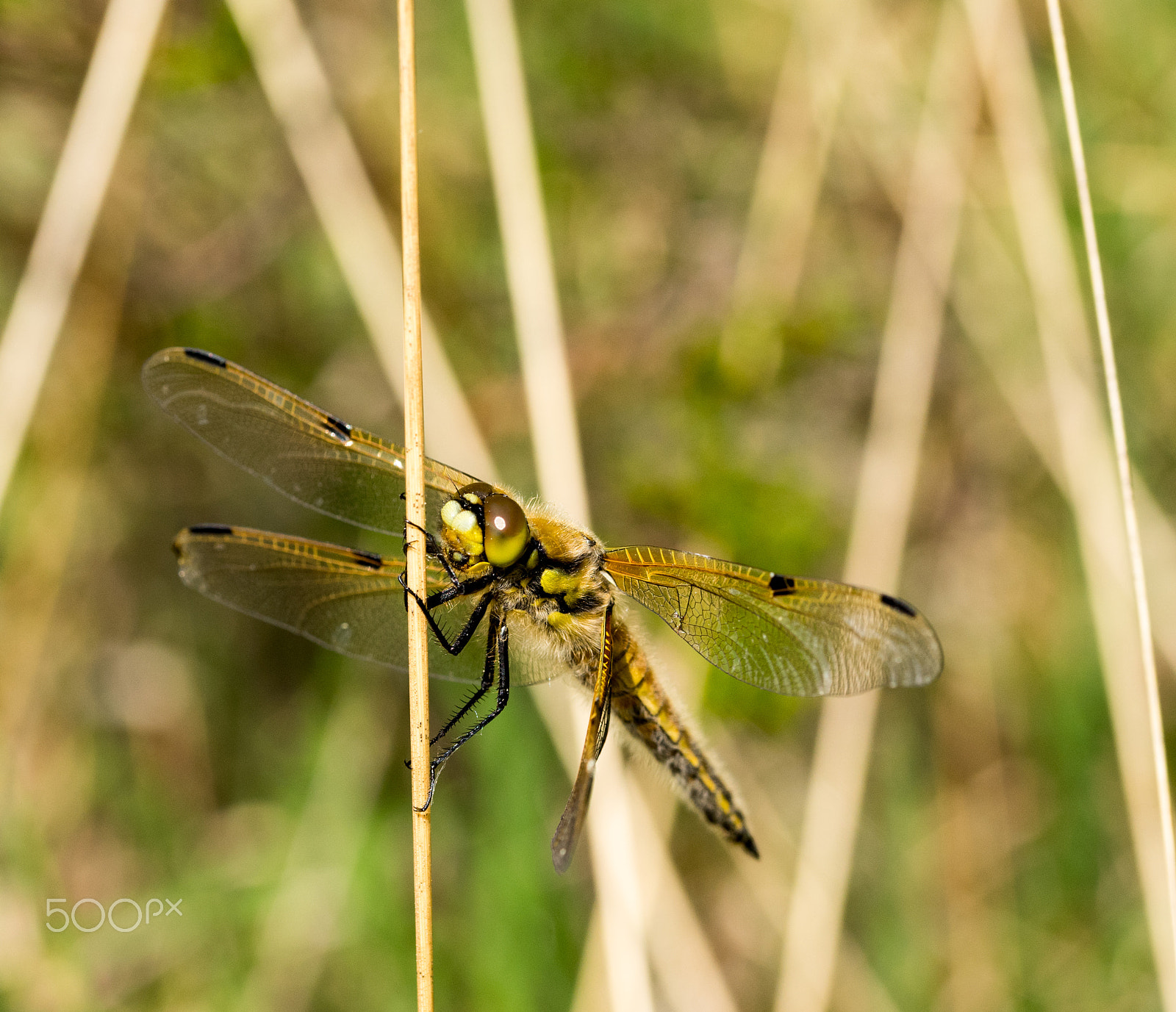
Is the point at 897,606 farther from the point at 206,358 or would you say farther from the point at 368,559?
the point at 206,358

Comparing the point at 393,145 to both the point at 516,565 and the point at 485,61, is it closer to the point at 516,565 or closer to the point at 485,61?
the point at 485,61

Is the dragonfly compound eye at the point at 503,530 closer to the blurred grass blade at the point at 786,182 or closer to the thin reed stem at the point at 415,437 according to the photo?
the thin reed stem at the point at 415,437

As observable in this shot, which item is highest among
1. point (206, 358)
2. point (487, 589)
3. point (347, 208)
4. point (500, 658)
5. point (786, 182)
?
point (786, 182)

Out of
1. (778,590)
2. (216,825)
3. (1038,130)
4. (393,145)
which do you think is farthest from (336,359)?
(1038,130)

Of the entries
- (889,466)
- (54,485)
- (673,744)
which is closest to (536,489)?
(889,466)

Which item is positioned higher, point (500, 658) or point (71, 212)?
point (71, 212)

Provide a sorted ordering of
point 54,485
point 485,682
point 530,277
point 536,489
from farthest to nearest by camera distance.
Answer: point 536,489
point 54,485
point 530,277
point 485,682

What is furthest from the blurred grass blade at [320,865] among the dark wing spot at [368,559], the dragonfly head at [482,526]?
the dragonfly head at [482,526]
